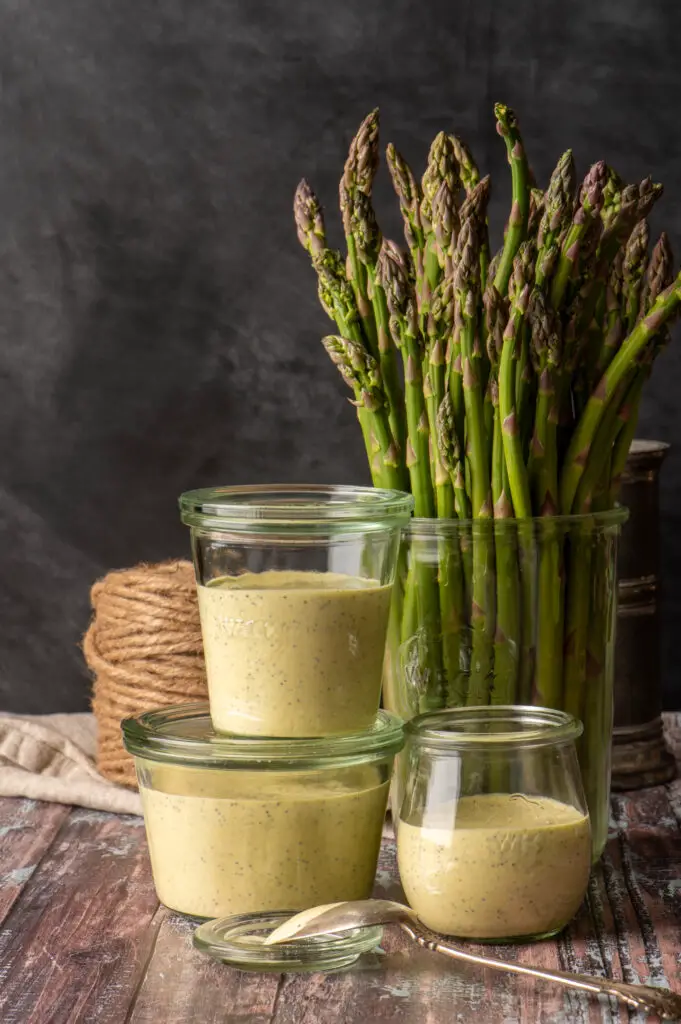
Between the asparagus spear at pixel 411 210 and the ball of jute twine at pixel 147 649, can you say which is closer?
the asparagus spear at pixel 411 210

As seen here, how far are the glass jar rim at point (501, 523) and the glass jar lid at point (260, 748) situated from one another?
19 centimetres

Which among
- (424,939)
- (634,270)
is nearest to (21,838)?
(424,939)

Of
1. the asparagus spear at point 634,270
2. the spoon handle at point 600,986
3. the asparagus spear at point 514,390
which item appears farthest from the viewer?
the asparagus spear at point 634,270

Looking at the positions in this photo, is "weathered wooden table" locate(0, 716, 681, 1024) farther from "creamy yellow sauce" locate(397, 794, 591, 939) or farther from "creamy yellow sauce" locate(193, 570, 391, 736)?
"creamy yellow sauce" locate(193, 570, 391, 736)

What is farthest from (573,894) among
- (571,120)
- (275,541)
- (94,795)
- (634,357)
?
(571,120)

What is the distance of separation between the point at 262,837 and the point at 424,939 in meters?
0.15

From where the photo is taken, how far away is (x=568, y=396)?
126 centimetres

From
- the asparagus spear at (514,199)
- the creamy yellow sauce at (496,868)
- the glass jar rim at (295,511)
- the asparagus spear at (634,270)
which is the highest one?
the asparagus spear at (514,199)

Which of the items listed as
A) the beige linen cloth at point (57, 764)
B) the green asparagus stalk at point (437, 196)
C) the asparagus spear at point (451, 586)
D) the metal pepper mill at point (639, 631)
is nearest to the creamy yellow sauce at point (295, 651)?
the asparagus spear at point (451, 586)

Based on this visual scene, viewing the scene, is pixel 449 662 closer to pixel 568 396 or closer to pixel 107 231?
pixel 568 396

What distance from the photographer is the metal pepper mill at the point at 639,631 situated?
1573 millimetres

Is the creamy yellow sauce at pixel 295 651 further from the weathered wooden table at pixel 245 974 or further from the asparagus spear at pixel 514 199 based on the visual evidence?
the asparagus spear at pixel 514 199

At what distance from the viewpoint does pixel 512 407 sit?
→ 3.92 feet

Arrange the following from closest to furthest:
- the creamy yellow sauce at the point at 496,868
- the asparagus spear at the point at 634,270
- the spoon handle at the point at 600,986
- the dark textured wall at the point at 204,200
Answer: the spoon handle at the point at 600,986 < the creamy yellow sauce at the point at 496,868 < the asparagus spear at the point at 634,270 < the dark textured wall at the point at 204,200
